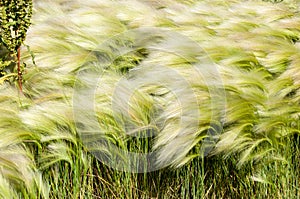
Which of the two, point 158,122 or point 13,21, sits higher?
point 13,21

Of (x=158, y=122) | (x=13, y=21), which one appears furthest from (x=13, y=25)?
(x=158, y=122)

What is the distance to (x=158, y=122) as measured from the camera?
148cm

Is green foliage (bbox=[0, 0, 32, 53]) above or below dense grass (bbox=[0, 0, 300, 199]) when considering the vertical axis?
above

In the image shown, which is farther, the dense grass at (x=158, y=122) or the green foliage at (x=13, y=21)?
the green foliage at (x=13, y=21)

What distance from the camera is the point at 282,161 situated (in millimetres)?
1544

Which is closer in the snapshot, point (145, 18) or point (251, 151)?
point (251, 151)

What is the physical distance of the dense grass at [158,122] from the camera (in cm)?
142

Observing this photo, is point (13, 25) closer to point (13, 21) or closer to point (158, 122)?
point (13, 21)

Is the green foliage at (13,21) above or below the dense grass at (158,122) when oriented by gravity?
above

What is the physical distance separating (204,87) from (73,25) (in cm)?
65

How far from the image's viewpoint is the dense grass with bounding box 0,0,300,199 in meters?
1.42

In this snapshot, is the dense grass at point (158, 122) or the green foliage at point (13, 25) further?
the green foliage at point (13, 25)

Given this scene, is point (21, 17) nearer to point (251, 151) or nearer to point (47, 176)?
point (47, 176)

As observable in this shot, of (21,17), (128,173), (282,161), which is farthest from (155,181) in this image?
(21,17)
